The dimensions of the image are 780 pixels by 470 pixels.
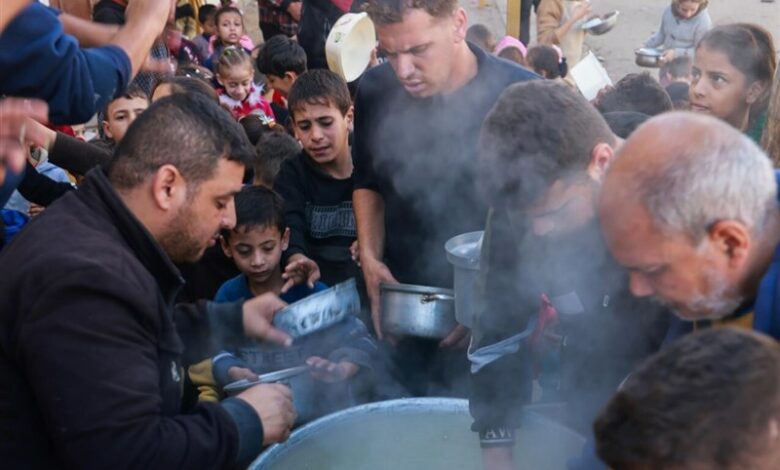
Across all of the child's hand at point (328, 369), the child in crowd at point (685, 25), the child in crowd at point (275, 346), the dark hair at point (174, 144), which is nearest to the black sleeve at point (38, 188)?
the child in crowd at point (275, 346)

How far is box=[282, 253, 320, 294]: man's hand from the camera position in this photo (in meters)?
3.14

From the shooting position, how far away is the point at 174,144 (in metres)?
2.00

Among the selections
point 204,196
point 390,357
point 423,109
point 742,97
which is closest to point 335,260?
point 390,357

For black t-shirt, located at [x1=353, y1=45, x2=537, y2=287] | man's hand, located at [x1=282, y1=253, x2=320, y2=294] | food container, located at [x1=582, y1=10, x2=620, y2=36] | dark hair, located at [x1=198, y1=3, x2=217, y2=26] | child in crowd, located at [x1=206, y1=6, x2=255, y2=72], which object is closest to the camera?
black t-shirt, located at [x1=353, y1=45, x2=537, y2=287]

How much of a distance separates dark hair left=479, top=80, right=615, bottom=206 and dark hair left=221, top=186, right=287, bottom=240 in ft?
4.73

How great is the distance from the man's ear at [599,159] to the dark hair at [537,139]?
0.01 m

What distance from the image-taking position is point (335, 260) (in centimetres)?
355

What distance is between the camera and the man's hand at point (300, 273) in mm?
3141

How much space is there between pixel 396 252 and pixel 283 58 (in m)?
2.74

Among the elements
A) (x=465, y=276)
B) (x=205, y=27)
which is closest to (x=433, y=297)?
(x=465, y=276)

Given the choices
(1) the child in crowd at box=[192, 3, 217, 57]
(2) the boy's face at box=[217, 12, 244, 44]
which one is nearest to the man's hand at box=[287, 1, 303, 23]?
(2) the boy's face at box=[217, 12, 244, 44]

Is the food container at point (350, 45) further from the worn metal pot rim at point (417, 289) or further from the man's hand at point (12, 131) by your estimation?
the man's hand at point (12, 131)

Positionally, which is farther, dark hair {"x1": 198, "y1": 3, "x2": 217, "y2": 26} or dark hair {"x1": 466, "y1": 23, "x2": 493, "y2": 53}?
dark hair {"x1": 198, "y1": 3, "x2": 217, "y2": 26}

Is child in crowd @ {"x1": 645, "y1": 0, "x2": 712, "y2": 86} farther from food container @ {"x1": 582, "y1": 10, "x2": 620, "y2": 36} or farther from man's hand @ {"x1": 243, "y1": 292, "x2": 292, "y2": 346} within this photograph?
man's hand @ {"x1": 243, "y1": 292, "x2": 292, "y2": 346}
